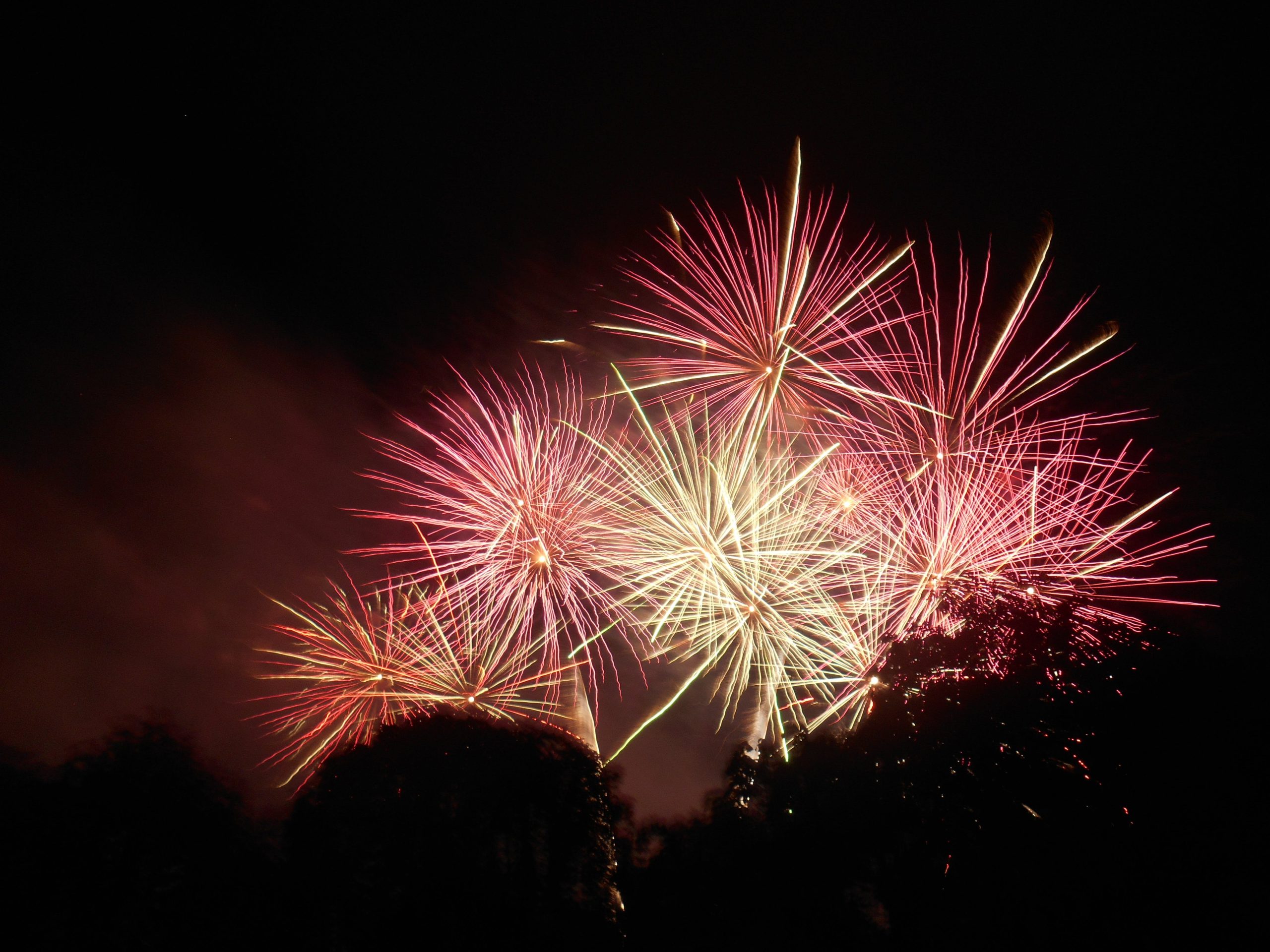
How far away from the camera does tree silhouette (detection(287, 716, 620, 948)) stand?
295 inches

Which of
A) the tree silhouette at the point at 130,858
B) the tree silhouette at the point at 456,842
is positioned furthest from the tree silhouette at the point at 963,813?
the tree silhouette at the point at 130,858

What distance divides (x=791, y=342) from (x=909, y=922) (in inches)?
305

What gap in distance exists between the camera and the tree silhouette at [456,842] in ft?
24.5

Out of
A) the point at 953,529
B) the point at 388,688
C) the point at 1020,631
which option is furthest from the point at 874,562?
the point at 388,688

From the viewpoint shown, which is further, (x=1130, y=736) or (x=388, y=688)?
(x=388, y=688)

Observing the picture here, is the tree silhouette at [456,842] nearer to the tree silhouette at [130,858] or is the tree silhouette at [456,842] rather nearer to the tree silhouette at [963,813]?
the tree silhouette at [130,858]

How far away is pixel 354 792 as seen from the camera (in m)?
8.48

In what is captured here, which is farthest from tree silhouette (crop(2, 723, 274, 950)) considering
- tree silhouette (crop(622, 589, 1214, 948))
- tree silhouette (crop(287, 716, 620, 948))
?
tree silhouette (crop(622, 589, 1214, 948))

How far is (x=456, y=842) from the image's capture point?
26.4ft

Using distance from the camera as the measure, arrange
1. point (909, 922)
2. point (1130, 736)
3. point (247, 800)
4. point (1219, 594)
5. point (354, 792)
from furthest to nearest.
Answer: point (1219, 594), point (247, 800), point (354, 792), point (909, 922), point (1130, 736)

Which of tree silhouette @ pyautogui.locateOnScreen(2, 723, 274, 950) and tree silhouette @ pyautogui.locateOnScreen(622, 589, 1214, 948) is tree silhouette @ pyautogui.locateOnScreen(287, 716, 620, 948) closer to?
tree silhouette @ pyautogui.locateOnScreen(2, 723, 274, 950)

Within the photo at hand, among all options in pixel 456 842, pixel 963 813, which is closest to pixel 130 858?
pixel 456 842

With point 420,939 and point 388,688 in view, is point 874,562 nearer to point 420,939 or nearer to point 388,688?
point 420,939

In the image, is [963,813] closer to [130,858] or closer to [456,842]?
[456,842]
